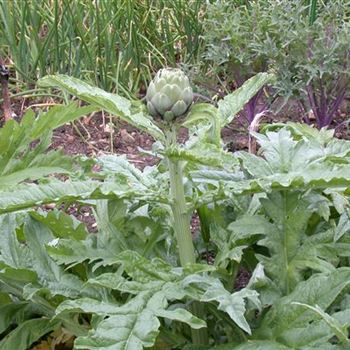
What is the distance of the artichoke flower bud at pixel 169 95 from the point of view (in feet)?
4.87

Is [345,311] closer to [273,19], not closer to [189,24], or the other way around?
[273,19]

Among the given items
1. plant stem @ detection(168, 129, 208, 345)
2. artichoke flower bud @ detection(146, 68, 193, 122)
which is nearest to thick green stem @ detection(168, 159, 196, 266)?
plant stem @ detection(168, 129, 208, 345)

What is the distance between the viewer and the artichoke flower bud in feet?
4.87

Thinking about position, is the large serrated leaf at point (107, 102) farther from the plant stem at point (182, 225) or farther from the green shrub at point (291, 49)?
the green shrub at point (291, 49)

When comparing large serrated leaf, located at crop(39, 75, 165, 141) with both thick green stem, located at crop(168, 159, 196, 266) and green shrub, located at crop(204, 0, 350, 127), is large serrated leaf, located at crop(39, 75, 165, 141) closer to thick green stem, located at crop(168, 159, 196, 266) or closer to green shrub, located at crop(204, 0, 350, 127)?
thick green stem, located at crop(168, 159, 196, 266)

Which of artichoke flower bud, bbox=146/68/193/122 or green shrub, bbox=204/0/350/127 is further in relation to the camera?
green shrub, bbox=204/0/350/127

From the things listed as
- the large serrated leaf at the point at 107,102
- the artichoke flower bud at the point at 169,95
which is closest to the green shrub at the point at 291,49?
the large serrated leaf at the point at 107,102

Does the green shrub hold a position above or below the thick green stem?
below

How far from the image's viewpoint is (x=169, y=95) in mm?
1491

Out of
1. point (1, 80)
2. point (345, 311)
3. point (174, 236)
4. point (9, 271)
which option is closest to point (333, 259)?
point (345, 311)

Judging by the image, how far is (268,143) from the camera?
1781mm

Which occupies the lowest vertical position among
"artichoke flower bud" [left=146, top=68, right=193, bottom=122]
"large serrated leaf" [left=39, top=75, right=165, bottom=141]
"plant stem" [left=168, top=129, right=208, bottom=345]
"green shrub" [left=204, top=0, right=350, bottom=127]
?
"green shrub" [left=204, top=0, right=350, bottom=127]

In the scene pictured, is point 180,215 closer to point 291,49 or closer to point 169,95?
point 169,95

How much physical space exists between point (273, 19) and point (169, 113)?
1711mm
